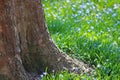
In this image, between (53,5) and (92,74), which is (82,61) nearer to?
(92,74)

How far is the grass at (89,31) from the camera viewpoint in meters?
4.35

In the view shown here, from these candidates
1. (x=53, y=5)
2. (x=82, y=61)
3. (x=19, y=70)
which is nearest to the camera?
(x=19, y=70)

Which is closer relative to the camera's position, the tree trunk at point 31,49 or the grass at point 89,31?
the tree trunk at point 31,49

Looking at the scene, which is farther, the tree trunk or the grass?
the grass

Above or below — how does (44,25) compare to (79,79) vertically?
above

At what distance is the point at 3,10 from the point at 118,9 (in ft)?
12.5

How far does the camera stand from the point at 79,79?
378 centimetres

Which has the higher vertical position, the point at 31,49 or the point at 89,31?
the point at 31,49

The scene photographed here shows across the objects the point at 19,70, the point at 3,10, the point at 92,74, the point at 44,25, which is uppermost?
the point at 3,10

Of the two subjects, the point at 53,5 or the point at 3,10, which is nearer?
→ the point at 3,10

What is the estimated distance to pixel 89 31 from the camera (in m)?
5.37

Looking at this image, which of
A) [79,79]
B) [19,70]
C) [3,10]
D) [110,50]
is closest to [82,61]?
[110,50]

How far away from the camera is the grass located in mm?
4346

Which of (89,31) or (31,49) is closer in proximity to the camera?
(31,49)
